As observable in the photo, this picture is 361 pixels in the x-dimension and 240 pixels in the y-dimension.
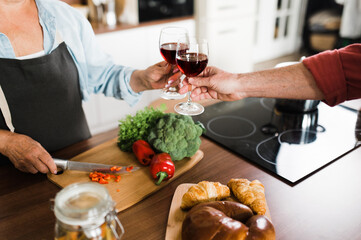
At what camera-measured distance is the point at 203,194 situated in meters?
0.92

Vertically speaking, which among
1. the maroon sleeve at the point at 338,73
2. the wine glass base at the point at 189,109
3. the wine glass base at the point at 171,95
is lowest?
the wine glass base at the point at 189,109

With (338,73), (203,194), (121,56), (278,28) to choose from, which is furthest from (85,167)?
(278,28)

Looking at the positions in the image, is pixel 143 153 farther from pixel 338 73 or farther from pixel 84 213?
Result: pixel 338 73

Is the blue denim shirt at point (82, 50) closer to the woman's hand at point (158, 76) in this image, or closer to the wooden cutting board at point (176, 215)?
the woman's hand at point (158, 76)

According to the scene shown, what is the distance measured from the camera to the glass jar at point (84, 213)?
0.60 meters

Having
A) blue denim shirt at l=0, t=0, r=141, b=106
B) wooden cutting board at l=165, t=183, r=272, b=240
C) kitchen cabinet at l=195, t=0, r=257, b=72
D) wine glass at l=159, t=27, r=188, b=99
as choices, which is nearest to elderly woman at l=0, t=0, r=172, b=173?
blue denim shirt at l=0, t=0, r=141, b=106

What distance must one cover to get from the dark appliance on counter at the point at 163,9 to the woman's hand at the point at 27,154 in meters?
2.12

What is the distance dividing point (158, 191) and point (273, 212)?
36 centimetres

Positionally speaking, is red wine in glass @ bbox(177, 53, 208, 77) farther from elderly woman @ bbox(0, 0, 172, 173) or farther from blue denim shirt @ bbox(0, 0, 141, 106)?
blue denim shirt @ bbox(0, 0, 141, 106)

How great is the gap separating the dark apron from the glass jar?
82 cm

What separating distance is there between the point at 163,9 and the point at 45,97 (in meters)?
2.01

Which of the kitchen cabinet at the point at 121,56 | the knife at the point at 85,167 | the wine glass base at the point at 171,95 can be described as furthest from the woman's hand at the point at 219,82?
the kitchen cabinet at the point at 121,56

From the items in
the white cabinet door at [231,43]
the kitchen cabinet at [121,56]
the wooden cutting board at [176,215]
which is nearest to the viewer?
Answer: the wooden cutting board at [176,215]

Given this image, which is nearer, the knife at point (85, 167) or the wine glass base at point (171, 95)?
the knife at point (85, 167)
